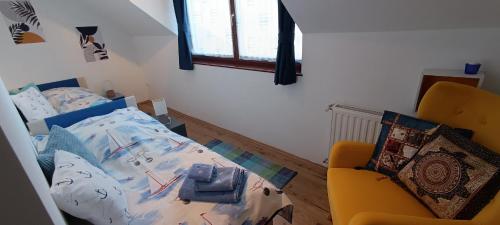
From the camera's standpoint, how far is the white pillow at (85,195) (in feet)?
2.86

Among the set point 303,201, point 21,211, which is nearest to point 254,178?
point 303,201

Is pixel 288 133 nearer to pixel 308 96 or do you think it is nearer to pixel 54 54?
pixel 308 96

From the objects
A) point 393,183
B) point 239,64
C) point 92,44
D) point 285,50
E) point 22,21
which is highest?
point 22,21

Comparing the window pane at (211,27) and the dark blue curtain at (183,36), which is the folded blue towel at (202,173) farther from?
the dark blue curtain at (183,36)

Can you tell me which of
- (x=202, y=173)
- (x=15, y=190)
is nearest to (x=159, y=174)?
(x=202, y=173)

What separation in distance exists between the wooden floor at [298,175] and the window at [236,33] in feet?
2.94

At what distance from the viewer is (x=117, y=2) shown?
2.93 metres

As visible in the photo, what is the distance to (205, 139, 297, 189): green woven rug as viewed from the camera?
2.12 m

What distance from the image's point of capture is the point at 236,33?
2512 mm

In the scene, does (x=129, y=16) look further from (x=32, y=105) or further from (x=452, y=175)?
(x=452, y=175)

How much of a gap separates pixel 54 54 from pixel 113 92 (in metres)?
0.88

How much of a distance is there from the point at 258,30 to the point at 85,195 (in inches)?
77.1

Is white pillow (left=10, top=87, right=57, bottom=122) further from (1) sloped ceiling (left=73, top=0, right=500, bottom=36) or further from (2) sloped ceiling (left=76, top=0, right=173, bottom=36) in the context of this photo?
(1) sloped ceiling (left=73, top=0, right=500, bottom=36)

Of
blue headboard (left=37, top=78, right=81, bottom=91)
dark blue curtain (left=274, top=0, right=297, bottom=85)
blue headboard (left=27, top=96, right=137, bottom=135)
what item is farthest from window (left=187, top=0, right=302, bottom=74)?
blue headboard (left=37, top=78, right=81, bottom=91)
